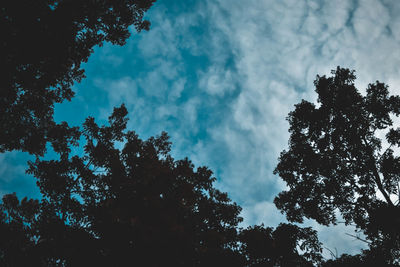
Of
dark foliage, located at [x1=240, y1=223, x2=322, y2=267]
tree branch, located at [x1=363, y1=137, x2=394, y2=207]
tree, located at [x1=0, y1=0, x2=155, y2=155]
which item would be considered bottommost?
dark foliage, located at [x1=240, y1=223, x2=322, y2=267]

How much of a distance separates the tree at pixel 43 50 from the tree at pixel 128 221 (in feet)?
7.57

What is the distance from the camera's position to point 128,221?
9.10m

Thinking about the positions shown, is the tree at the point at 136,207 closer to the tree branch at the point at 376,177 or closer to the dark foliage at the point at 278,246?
the dark foliage at the point at 278,246

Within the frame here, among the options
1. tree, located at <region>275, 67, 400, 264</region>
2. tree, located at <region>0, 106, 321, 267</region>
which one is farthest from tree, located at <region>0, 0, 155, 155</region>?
tree, located at <region>275, 67, 400, 264</region>

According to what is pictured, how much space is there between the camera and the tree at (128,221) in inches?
339

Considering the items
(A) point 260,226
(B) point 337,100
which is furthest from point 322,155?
(A) point 260,226

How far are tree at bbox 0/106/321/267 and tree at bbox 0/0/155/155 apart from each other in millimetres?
2307

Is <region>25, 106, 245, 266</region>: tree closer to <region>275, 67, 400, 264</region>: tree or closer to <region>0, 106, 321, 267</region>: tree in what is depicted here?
<region>0, 106, 321, 267</region>: tree

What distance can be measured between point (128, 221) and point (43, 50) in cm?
773

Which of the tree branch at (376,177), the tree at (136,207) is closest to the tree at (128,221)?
the tree at (136,207)

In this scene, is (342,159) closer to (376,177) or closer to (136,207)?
(376,177)

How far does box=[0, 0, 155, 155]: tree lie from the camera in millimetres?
7160

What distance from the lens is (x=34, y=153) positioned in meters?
9.85

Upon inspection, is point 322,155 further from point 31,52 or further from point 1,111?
point 1,111
